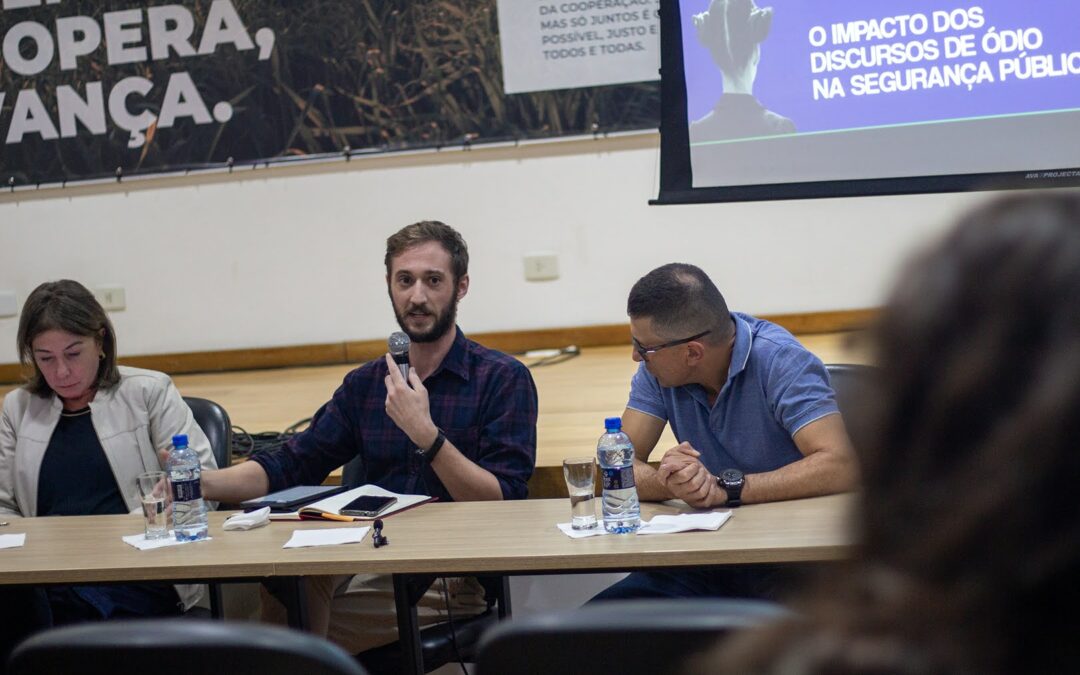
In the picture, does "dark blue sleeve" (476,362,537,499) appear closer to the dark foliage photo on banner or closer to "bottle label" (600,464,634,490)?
"bottle label" (600,464,634,490)

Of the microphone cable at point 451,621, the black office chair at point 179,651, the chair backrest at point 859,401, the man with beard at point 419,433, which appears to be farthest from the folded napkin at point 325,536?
the chair backrest at point 859,401

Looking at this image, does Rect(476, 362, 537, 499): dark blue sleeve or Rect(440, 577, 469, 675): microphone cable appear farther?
Rect(476, 362, 537, 499): dark blue sleeve

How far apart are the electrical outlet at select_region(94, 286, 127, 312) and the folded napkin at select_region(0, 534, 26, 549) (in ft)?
10.2

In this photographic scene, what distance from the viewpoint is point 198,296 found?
18.6ft

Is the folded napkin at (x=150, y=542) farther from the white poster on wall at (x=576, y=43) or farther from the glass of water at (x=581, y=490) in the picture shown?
the white poster on wall at (x=576, y=43)

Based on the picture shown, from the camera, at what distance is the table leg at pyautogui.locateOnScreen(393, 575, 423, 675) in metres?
2.39

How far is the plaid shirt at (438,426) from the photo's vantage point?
9.80 ft

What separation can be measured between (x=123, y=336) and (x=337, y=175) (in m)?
1.34

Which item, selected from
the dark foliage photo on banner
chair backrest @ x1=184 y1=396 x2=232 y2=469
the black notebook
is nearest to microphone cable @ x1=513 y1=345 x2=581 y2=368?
the dark foliage photo on banner

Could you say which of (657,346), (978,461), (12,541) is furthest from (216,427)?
(978,461)

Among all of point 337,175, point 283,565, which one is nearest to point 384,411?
point 283,565

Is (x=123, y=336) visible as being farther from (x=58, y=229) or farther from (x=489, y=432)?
(x=489, y=432)

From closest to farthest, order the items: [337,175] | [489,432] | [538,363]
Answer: [489,432] < [538,363] < [337,175]

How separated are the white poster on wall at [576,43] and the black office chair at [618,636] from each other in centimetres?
416
